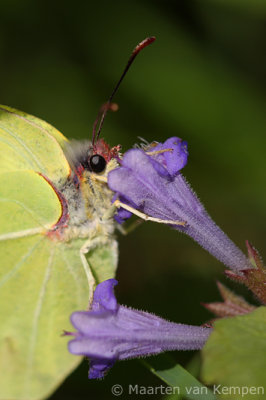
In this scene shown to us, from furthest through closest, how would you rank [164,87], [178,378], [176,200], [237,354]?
[164,87]
[176,200]
[178,378]
[237,354]

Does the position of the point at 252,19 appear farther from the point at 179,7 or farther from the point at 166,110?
the point at 166,110

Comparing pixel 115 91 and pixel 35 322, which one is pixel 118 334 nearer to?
pixel 35 322

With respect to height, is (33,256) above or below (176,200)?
below

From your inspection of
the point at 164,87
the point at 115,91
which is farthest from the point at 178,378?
the point at 164,87

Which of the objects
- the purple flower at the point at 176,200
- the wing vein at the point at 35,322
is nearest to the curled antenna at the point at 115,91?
the purple flower at the point at 176,200

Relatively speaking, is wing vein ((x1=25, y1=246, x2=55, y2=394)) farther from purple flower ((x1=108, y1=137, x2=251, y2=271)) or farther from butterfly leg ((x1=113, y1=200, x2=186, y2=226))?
purple flower ((x1=108, y1=137, x2=251, y2=271))

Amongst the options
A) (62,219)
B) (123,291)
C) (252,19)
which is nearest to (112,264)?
(62,219)

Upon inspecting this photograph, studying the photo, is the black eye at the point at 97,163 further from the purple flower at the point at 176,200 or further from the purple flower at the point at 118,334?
the purple flower at the point at 118,334
